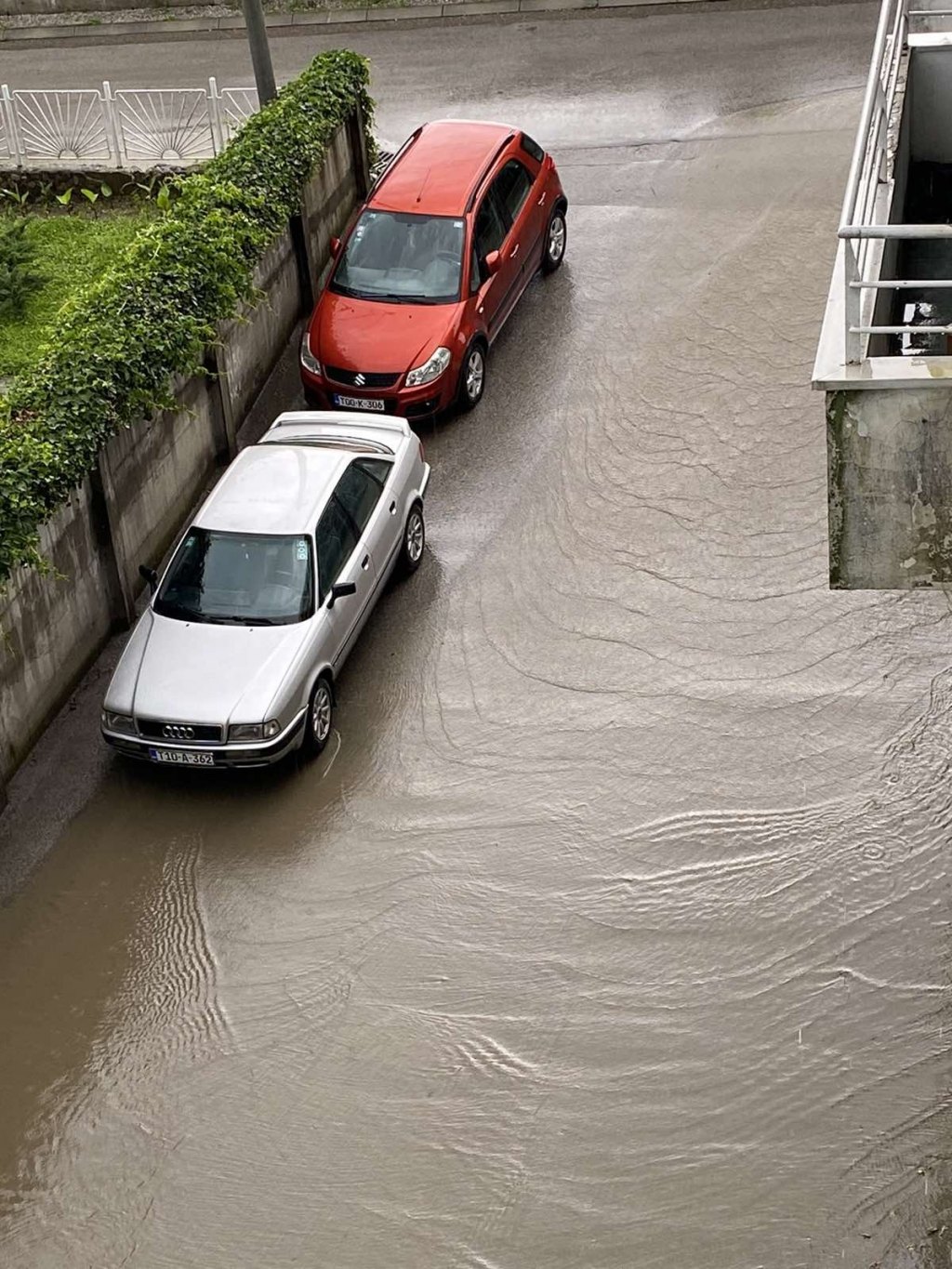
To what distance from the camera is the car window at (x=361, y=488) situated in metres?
13.2

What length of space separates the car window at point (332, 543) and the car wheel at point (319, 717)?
27.3 inches

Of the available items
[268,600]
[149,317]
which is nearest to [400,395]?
[149,317]

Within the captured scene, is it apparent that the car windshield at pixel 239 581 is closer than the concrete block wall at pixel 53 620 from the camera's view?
No

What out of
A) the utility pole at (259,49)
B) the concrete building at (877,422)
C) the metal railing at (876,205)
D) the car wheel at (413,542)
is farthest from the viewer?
the utility pole at (259,49)

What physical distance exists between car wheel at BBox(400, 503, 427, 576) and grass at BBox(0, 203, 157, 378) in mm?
5204

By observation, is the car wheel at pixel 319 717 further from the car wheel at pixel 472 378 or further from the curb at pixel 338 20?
the curb at pixel 338 20

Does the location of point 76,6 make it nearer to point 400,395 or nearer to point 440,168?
point 440,168

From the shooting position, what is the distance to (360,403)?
15.6 metres

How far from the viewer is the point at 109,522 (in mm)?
13430

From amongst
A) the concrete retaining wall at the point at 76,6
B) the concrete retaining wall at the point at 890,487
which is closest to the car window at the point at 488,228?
the concrete retaining wall at the point at 890,487

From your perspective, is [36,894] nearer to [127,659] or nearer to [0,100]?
[127,659]

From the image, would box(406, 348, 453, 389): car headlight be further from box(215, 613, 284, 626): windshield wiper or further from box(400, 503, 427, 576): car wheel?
box(215, 613, 284, 626): windshield wiper

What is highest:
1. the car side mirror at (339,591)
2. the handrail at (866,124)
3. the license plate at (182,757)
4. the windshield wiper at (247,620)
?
the handrail at (866,124)

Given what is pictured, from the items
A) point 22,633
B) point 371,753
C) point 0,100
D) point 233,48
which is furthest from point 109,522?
point 233,48
